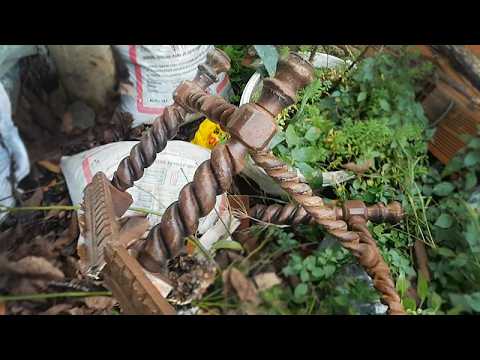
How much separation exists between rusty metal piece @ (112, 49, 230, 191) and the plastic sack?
0.47 ft

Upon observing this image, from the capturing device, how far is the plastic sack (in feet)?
2.12

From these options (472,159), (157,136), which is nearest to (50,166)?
(157,136)

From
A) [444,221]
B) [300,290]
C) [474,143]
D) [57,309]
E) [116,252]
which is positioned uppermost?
[474,143]

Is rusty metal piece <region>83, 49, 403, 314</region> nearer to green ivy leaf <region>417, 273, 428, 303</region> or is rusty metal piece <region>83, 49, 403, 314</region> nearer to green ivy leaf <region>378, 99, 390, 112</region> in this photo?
green ivy leaf <region>417, 273, 428, 303</region>

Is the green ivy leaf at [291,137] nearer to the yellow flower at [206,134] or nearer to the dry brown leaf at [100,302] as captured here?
the yellow flower at [206,134]

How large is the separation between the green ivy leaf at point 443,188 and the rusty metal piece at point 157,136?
1.52 ft

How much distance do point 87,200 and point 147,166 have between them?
0.38ft

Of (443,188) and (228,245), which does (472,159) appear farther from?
(228,245)

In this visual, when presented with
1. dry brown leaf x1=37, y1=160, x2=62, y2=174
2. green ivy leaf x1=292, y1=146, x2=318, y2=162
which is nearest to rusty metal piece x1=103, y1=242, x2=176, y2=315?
dry brown leaf x1=37, y1=160, x2=62, y2=174

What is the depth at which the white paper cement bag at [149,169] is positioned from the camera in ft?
2.38

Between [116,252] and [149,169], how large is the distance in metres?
0.22

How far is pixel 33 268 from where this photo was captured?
597mm
